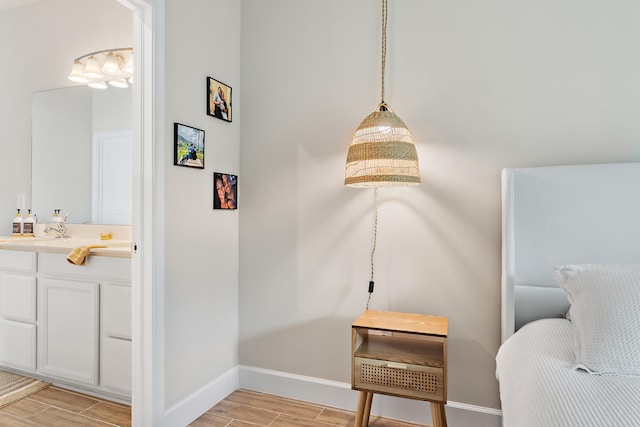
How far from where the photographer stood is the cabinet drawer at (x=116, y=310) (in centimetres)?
218

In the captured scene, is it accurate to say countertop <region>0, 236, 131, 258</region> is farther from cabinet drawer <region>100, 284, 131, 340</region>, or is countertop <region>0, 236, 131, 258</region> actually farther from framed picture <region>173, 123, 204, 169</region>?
framed picture <region>173, 123, 204, 169</region>

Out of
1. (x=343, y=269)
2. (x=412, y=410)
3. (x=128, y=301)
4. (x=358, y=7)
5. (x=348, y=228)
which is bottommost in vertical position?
(x=412, y=410)

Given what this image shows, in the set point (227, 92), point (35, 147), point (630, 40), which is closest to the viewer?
point (630, 40)

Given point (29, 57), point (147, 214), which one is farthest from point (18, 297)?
point (29, 57)

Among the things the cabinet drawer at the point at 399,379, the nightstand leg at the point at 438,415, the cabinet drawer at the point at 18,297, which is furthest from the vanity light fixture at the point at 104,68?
the nightstand leg at the point at 438,415

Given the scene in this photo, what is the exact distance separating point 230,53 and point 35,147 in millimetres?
2051

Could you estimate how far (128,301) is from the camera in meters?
2.18

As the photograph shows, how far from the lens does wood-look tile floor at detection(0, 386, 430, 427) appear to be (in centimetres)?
209

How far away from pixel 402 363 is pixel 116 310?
1.61 metres

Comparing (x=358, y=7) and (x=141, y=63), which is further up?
(x=358, y=7)

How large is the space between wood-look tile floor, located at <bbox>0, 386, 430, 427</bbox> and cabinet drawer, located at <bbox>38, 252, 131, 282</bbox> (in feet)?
2.42

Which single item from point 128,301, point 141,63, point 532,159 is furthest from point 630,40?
point 128,301

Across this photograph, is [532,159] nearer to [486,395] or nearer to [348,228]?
[348,228]

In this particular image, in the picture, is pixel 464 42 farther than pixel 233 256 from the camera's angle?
No
